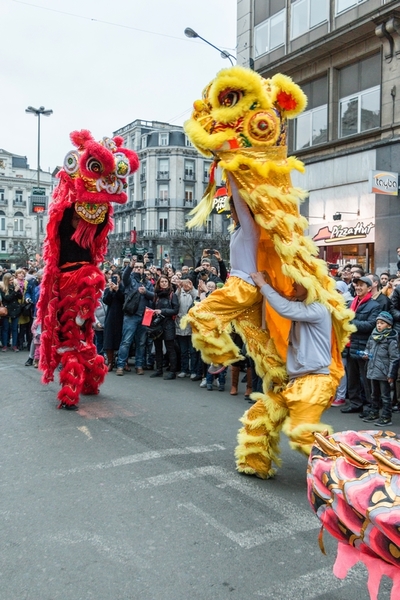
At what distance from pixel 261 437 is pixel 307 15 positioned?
15.9 m

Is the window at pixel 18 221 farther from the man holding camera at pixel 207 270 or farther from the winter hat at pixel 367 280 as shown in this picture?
the winter hat at pixel 367 280

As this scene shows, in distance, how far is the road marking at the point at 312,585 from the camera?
2.82 meters

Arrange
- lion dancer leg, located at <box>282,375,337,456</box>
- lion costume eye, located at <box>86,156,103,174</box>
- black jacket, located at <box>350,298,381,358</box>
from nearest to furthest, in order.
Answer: lion dancer leg, located at <box>282,375,337,456</box> < lion costume eye, located at <box>86,156,103,174</box> < black jacket, located at <box>350,298,381,358</box>

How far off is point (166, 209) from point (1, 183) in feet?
86.5

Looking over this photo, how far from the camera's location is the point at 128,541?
3.38m

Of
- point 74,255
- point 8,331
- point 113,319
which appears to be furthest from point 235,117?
point 8,331

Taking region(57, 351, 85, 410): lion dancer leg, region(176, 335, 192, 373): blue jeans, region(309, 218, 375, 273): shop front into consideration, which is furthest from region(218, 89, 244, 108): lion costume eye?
region(309, 218, 375, 273): shop front

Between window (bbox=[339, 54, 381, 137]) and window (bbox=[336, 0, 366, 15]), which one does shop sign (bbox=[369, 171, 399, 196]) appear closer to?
window (bbox=[339, 54, 381, 137])

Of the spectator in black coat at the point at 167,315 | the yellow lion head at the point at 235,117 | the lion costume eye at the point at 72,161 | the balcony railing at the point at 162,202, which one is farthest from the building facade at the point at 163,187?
the yellow lion head at the point at 235,117

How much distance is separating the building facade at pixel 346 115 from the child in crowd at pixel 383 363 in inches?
299

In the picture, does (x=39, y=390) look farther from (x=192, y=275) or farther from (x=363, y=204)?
(x=363, y=204)

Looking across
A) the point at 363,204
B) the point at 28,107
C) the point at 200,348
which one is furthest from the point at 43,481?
the point at 28,107

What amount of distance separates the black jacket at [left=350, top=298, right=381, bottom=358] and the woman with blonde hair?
750 cm

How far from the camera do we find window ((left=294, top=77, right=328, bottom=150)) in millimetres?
16516
